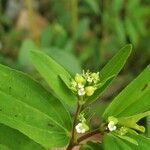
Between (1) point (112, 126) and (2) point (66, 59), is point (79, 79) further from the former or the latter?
(2) point (66, 59)

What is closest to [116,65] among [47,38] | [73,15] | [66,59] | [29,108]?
[29,108]

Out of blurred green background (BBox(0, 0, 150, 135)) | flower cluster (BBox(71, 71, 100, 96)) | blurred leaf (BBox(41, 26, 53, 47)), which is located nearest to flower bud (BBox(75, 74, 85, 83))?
flower cluster (BBox(71, 71, 100, 96))

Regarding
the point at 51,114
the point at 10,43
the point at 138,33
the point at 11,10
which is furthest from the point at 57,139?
the point at 11,10

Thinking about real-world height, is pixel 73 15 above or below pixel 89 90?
above

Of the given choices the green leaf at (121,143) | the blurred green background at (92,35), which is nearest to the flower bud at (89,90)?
the green leaf at (121,143)

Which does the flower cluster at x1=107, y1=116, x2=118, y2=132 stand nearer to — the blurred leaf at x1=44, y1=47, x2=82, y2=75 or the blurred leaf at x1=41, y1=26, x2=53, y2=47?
the blurred leaf at x1=44, y1=47, x2=82, y2=75

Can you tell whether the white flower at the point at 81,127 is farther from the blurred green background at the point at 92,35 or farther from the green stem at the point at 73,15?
the green stem at the point at 73,15
